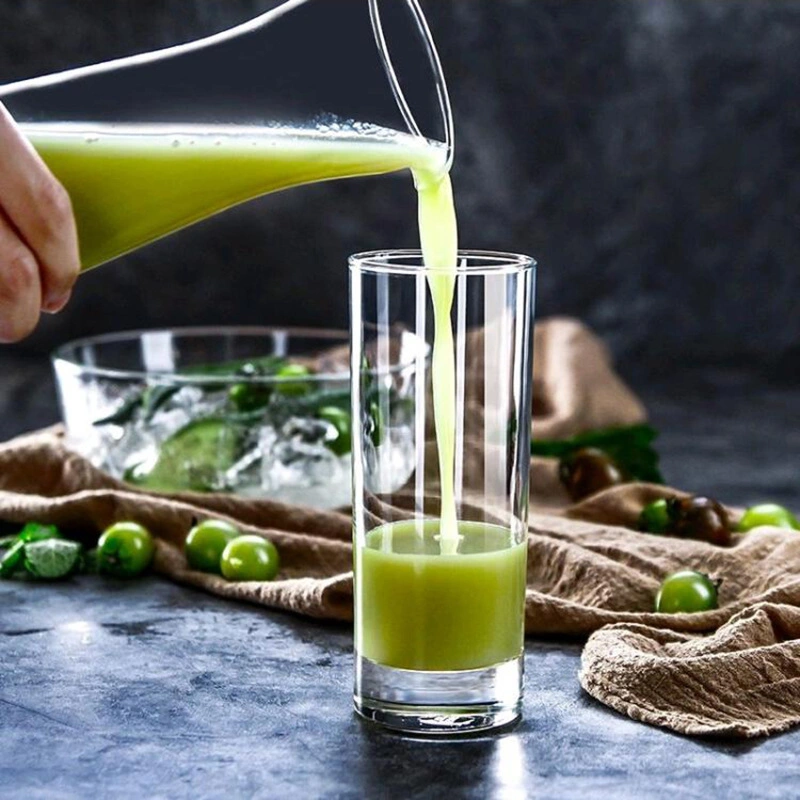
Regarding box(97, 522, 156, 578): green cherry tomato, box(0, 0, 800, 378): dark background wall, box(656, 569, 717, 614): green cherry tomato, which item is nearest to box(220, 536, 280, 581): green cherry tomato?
box(97, 522, 156, 578): green cherry tomato

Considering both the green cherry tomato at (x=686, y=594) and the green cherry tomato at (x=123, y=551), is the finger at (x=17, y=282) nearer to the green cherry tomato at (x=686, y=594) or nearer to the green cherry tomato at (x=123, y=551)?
the green cherry tomato at (x=123, y=551)

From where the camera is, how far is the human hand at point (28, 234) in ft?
5.27

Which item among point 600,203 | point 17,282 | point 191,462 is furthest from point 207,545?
point 600,203

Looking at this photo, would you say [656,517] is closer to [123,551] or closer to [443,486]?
[123,551]

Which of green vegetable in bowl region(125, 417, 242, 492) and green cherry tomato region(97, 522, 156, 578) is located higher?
green vegetable in bowl region(125, 417, 242, 492)

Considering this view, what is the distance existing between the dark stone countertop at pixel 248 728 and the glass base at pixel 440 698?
0.02 m

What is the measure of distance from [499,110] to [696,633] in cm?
240

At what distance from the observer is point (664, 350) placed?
4.26 metres

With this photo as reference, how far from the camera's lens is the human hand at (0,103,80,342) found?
161 centimetres

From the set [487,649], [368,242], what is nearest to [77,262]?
[487,649]

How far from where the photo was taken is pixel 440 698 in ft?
5.69

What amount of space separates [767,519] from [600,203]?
1.90 m

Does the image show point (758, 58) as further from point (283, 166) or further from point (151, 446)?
point (283, 166)

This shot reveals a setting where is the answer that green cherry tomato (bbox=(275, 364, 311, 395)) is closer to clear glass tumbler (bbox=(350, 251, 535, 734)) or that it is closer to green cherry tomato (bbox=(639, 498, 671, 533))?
green cherry tomato (bbox=(639, 498, 671, 533))
